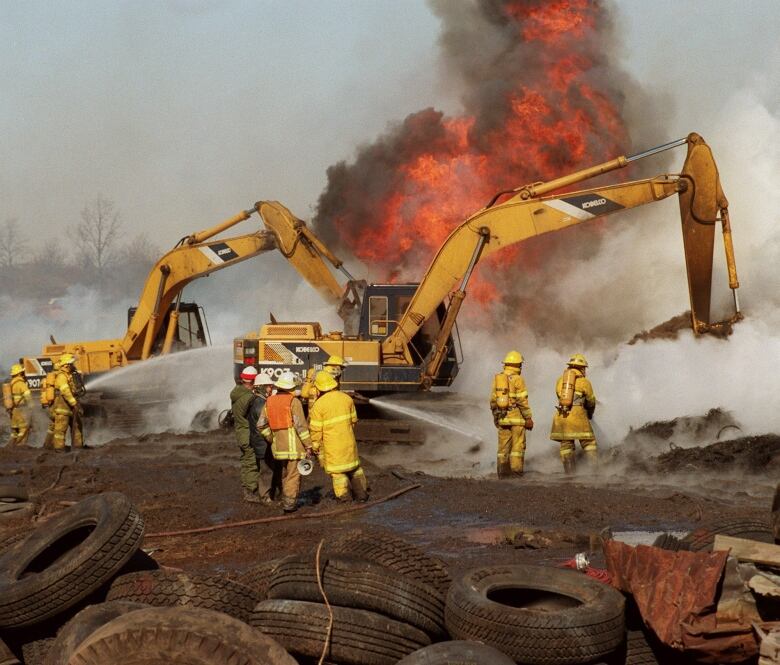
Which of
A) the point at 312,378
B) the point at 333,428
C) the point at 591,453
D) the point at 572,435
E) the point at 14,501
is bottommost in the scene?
the point at 14,501

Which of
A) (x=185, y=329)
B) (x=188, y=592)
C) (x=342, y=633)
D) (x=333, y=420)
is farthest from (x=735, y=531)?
(x=185, y=329)

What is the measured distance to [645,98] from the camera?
95.0ft

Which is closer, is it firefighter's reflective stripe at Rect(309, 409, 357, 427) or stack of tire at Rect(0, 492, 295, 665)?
stack of tire at Rect(0, 492, 295, 665)

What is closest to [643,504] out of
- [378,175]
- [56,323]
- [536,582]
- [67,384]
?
[536,582]

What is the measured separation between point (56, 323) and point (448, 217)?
114 feet

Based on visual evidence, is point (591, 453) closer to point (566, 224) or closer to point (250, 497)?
point (566, 224)

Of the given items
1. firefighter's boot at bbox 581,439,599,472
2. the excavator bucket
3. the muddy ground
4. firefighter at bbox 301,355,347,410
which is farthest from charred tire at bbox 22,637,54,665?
the excavator bucket

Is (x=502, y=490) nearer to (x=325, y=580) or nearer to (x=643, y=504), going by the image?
(x=643, y=504)

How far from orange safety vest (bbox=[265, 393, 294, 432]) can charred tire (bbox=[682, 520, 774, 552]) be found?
5.35m

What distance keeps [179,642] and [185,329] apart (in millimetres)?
18491

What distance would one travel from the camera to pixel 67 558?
21.7 ft

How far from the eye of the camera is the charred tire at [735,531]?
6547 mm

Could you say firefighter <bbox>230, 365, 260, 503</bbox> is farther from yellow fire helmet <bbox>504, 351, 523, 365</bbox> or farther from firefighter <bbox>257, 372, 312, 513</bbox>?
yellow fire helmet <bbox>504, 351, 523, 365</bbox>

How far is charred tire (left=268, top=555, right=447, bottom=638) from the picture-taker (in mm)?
5754
